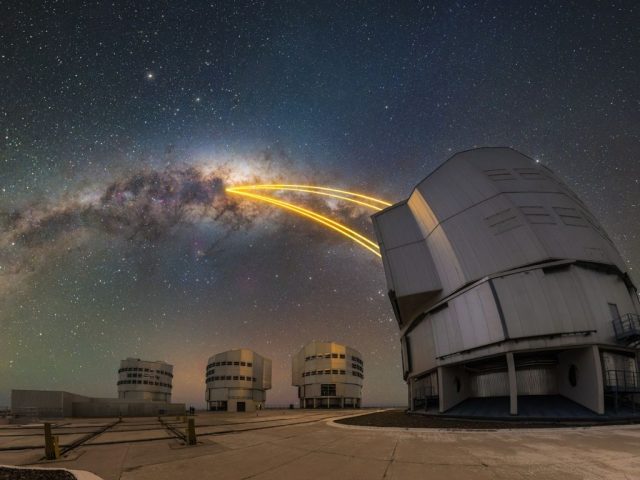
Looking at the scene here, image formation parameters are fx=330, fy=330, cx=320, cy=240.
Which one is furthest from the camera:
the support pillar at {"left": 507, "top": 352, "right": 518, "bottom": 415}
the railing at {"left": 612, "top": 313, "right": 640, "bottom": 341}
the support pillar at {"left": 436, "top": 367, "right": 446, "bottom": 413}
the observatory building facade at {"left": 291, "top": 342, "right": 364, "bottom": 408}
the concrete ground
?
the observatory building facade at {"left": 291, "top": 342, "right": 364, "bottom": 408}

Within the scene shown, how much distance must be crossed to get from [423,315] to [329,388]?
196 feet

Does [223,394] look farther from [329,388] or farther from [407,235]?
[407,235]

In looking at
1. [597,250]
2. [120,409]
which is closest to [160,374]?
[120,409]

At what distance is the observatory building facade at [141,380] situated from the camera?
10100cm

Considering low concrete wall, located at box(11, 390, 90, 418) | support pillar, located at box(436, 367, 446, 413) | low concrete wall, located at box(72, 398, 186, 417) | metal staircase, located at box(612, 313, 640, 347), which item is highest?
metal staircase, located at box(612, 313, 640, 347)

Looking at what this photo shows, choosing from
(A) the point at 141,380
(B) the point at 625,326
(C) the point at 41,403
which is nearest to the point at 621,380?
(B) the point at 625,326

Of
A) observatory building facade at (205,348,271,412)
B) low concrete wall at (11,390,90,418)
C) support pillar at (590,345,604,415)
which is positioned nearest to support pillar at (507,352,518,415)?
support pillar at (590,345,604,415)

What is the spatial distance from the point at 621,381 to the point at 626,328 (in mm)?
3740

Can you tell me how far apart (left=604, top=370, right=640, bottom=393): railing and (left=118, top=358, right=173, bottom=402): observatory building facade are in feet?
367

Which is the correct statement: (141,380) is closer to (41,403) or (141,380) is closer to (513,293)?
(41,403)

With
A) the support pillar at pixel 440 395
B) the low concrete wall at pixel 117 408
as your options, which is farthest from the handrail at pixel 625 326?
the low concrete wall at pixel 117 408

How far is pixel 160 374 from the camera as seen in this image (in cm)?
10900

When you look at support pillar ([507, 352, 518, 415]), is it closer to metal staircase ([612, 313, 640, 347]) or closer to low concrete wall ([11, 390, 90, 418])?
metal staircase ([612, 313, 640, 347])

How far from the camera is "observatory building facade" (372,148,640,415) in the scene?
2300 centimetres
